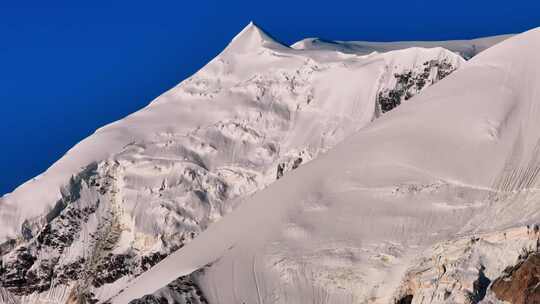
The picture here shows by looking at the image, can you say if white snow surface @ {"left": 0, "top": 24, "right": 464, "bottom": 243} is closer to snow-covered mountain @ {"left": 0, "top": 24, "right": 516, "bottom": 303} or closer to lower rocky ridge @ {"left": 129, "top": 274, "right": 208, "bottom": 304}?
snow-covered mountain @ {"left": 0, "top": 24, "right": 516, "bottom": 303}

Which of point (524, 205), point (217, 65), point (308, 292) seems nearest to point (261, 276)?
point (308, 292)

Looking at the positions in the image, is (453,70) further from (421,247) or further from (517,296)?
(517,296)

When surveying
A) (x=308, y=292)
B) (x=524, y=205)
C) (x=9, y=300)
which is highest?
(x=524, y=205)

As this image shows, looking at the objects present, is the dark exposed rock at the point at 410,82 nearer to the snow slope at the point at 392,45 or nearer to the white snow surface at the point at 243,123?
the white snow surface at the point at 243,123

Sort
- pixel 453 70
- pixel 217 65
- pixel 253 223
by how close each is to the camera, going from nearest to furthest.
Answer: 1. pixel 253 223
2. pixel 453 70
3. pixel 217 65

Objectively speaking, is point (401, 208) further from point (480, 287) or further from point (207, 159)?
point (207, 159)

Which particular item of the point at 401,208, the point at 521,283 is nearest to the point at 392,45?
the point at 401,208
